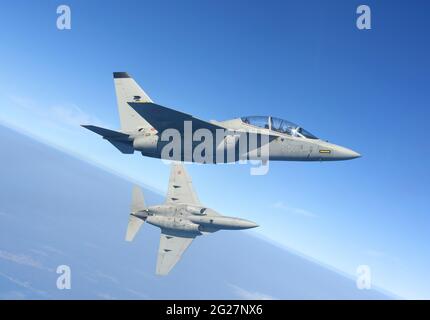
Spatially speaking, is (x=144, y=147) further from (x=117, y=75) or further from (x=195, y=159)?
(x=117, y=75)

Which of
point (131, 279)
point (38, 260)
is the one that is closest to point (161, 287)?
point (131, 279)

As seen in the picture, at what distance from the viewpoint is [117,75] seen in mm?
21594

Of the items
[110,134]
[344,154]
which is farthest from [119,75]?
[344,154]

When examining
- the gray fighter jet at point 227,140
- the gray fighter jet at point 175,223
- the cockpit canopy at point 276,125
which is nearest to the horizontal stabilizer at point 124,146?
the gray fighter jet at point 227,140

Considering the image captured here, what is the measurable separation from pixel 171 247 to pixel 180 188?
4464 millimetres

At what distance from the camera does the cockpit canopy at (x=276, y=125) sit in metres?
17.3

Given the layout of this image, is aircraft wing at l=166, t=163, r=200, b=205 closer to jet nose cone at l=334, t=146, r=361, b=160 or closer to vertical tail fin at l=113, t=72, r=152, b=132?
vertical tail fin at l=113, t=72, r=152, b=132

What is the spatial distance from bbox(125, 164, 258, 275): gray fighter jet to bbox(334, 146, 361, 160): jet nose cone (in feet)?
25.5

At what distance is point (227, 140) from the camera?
17.0 meters

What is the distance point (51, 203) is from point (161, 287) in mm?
105835

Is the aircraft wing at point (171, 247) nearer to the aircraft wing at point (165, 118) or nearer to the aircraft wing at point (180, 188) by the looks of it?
the aircraft wing at point (180, 188)

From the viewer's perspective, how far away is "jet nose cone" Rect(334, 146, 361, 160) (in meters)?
16.7

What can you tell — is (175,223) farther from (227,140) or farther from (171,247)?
(227,140)
